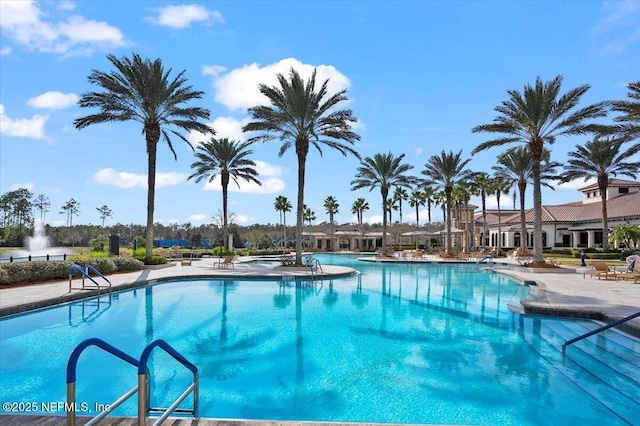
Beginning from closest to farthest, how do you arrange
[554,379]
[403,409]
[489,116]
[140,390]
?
[140,390], [403,409], [554,379], [489,116]

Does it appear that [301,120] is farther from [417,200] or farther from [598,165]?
[417,200]

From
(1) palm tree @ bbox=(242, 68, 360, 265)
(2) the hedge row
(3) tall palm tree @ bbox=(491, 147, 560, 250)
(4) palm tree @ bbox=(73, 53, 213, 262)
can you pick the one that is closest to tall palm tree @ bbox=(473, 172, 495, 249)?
(3) tall palm tree @ bbox=(491, 147, 560, 250)

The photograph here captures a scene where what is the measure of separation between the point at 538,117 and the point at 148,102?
21113 mm

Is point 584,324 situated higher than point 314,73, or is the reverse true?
point 314,73

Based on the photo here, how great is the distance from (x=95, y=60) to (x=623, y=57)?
23728 mm

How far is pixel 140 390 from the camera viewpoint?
3234 mm

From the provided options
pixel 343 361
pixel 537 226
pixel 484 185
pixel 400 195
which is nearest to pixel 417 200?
pixel 400 195

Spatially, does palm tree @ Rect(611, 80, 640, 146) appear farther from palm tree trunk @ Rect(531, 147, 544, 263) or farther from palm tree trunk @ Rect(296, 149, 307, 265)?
palm tree trunk @ Rect(296, 149, 307, 265)

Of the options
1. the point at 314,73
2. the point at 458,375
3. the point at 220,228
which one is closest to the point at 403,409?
the point at 458,375

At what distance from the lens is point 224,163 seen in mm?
35125

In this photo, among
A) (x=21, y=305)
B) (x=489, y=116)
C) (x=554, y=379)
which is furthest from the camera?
(x=489, y=116)

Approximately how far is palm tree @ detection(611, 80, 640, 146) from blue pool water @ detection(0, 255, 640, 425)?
15.1 meters

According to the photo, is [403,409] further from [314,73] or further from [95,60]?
[95,60]

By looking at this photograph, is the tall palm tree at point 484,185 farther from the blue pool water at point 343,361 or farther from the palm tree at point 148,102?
the blue pool water at point 343,361
